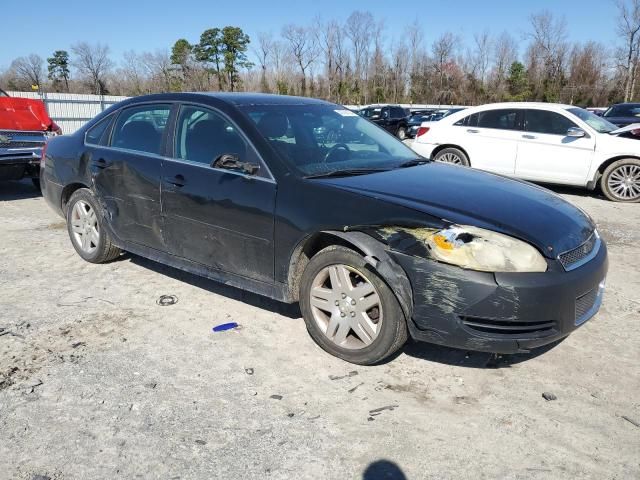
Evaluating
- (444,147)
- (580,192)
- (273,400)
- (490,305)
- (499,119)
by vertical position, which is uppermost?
(499,119)

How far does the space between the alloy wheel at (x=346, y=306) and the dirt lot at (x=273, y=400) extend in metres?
0.20

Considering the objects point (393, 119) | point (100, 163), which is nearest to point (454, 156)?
point (100, 163)

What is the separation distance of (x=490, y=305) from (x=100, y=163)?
12.0 feet

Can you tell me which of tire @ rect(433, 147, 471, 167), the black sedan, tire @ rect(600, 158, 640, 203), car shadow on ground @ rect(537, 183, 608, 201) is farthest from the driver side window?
car shadow on ground @ rect(537, 183, 608, 201)

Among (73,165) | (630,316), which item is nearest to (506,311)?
(630,316)

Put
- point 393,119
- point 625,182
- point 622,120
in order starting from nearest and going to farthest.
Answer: point 625,182, point 622,120, point 393,119

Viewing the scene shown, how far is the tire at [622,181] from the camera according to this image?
884 cm

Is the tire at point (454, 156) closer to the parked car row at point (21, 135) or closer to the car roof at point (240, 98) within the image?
the car roof at point (240, 98)

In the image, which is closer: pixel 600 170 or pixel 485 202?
pixel 485 202

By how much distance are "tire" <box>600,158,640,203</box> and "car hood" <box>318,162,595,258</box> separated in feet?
19.4

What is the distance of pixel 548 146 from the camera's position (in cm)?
914

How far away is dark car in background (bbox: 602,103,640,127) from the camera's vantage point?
1591 centimetres

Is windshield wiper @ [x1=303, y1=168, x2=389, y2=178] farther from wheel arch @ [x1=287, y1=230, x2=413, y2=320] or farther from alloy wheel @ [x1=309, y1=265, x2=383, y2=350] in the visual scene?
alloy wheel @ [x1=309, y1=265, x2=383, y2=350]

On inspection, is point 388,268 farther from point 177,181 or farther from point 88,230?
point 88,230
